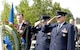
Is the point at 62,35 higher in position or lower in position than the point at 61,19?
lower

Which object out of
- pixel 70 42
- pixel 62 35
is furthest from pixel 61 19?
pixel 70 42

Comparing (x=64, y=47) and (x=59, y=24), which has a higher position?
(x=59, y=24)

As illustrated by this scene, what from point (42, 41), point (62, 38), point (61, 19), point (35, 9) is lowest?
point (42, 41)

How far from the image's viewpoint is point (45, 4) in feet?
151

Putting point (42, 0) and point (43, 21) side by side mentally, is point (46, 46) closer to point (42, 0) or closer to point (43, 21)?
point (43, 21)

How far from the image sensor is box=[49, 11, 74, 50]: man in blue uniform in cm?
683

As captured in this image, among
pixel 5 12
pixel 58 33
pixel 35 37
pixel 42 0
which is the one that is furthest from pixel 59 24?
pixel 42 0

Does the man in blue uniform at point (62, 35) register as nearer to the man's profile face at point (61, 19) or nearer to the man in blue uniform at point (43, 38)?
the man's profile face at point (61, 19)

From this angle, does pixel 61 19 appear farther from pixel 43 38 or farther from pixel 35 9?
pixel 35 9

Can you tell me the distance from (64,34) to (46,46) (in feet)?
3.52

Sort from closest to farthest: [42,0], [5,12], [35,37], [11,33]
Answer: [11,33] → [35,37] → [5,12] → [42,0]

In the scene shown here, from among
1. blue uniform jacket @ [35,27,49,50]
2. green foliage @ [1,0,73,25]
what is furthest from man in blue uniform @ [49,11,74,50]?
green foliage @ [1,0,73,25]

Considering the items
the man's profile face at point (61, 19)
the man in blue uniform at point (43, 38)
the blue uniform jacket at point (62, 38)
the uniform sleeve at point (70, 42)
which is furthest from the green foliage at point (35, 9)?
the uniform sleeve at point (70, 42)

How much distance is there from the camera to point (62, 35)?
715 cm
